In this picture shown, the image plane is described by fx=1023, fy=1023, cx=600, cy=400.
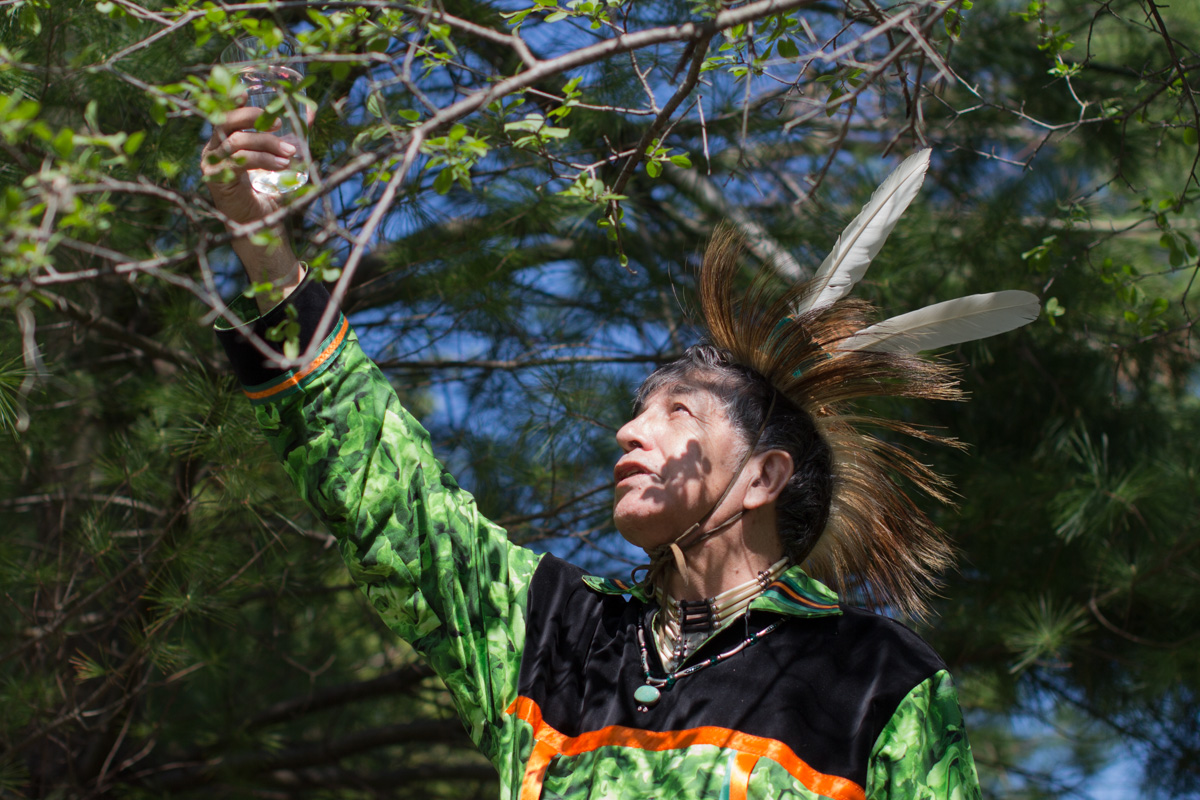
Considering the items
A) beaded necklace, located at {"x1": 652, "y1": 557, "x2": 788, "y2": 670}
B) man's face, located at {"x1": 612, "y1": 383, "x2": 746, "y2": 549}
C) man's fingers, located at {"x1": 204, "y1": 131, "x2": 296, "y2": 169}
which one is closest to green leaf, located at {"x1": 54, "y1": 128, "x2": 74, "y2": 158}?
man's fingers, located at {"x1": 204, "y1": 131, "x2": 296, "y2": 169}

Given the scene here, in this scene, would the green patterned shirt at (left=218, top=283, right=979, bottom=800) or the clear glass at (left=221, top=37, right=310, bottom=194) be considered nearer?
the clear glass at (left=221, top=37, right=310, bottom=194)

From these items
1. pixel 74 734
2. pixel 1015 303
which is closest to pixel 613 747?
pixel 1015 303

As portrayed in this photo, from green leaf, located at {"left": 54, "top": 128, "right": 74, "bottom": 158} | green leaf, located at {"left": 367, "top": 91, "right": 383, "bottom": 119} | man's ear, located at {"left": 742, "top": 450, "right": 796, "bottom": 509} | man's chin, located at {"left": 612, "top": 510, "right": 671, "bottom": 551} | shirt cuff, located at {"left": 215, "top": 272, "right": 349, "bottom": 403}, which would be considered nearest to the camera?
green leaf, located at {"left": 54, "top": 128, "right": 74, "bottom": 158}

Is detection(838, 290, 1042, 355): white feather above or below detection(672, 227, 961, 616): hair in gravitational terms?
above

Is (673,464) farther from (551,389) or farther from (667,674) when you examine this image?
(551,389)

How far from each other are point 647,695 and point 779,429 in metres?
0.48

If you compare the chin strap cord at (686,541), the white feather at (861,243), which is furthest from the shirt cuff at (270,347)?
the white feather at (861,243)

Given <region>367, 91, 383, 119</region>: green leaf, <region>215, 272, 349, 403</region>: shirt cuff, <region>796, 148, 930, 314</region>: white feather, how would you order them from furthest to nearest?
<region>796, 148, 930, 314</region>: white feather → <region>215, 272, 349, 403</region>: shirt cuff → <region>367, 91, 383, 119</region>: green leaf

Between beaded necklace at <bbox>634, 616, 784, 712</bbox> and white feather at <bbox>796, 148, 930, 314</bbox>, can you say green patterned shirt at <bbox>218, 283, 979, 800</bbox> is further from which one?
white feather at <bbox>796, 148, 930, 314</bbox>

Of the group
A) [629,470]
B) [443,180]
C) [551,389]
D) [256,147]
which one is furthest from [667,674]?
[551,389]

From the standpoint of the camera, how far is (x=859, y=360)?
1645 mm

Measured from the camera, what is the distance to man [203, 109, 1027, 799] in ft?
4.17

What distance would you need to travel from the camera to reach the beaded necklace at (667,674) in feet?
4.51

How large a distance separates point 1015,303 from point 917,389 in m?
0.20
